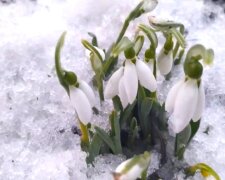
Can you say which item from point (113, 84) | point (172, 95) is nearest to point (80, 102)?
point (113, 84)

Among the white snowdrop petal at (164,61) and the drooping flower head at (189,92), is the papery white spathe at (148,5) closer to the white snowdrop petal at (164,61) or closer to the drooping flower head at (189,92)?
the white snowdrop petal at (164,61)

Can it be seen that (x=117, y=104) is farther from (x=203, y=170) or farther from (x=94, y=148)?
(x=203, y=170)

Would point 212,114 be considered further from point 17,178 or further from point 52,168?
point 17,178

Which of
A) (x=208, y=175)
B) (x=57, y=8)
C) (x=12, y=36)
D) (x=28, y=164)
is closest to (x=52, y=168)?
(x=28, y=164)

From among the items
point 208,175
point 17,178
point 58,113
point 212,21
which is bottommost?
point 17,178

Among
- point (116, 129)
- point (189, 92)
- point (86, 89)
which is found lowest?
point (116, 129)

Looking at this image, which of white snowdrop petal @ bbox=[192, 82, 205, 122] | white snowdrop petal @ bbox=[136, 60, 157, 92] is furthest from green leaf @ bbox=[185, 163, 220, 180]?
white snowdrop petal @ bbox=[136, 60, 157, 92]

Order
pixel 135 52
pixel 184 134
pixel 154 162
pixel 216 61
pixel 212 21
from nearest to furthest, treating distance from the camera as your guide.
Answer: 1. pixel 135 52
2. pixel 184 134
3. pixel 154 162
4. pixel 216 61
5. pixel 212 21

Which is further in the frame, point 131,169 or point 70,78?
point 70,78
